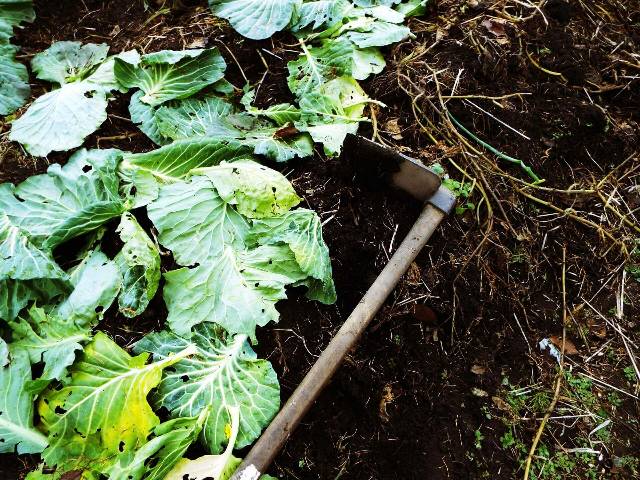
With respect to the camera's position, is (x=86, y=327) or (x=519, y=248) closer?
(x=86, y=327)

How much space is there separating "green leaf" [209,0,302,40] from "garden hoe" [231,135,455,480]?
0.89 m

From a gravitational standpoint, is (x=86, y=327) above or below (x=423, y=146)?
below

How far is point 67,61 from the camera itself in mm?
2912

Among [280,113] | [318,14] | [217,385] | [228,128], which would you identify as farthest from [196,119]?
[217,385]

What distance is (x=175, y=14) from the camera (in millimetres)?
3150

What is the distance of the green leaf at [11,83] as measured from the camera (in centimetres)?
275

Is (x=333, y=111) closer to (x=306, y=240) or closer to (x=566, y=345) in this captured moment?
(x=306, y=240)

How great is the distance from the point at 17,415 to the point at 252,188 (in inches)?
51.4

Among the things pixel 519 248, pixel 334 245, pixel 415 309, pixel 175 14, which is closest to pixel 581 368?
pixel 519 248

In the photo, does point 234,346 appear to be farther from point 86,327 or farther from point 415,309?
point 415,309

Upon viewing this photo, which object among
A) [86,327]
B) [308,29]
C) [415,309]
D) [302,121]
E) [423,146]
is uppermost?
[308,29]

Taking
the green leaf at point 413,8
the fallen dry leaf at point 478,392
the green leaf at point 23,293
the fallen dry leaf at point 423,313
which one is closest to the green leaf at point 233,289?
the green leaf at point 23,293

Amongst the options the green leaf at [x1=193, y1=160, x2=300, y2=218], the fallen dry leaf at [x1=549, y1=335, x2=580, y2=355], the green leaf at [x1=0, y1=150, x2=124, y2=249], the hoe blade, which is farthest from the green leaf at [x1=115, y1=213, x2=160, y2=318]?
the fallen dry leaf at [x1=549, y1=335, x2=580, y2=355]

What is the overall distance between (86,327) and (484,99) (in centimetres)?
245
